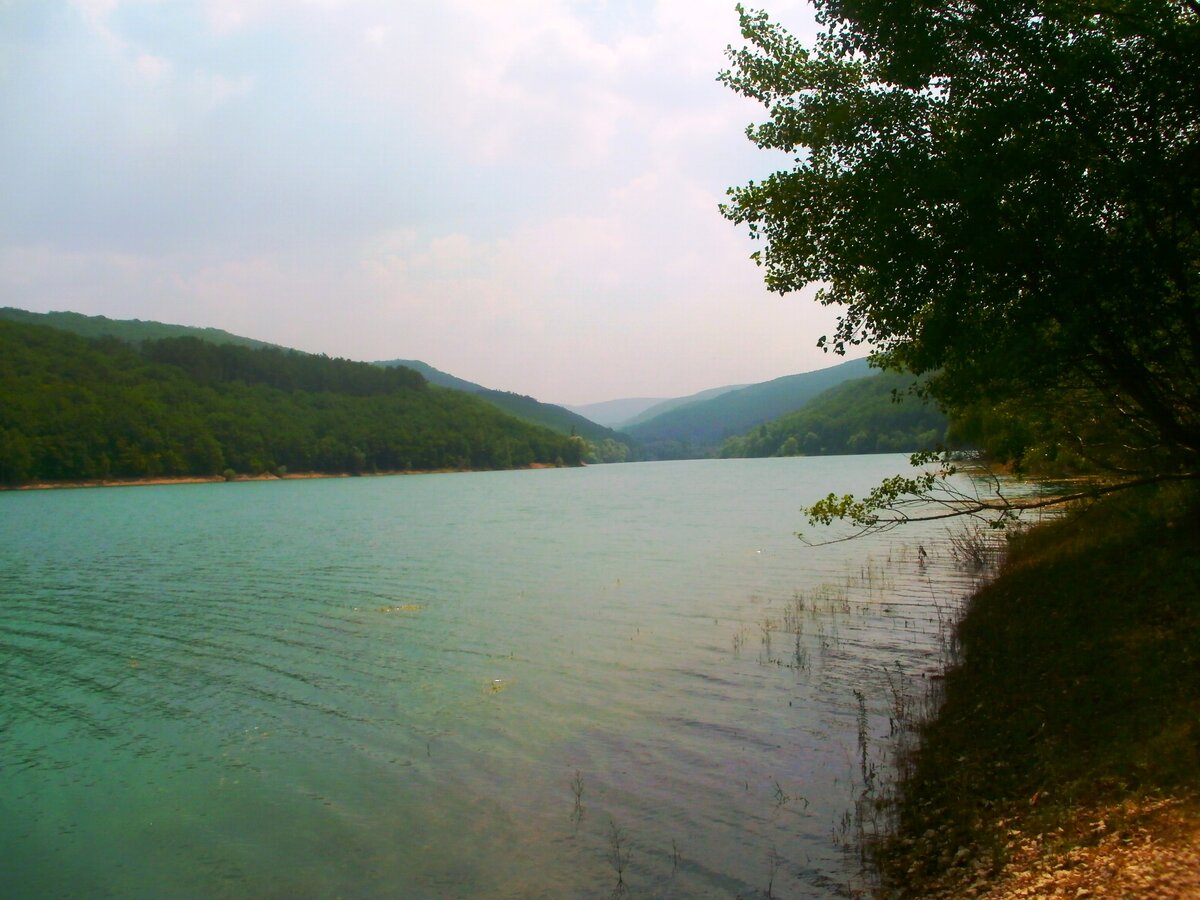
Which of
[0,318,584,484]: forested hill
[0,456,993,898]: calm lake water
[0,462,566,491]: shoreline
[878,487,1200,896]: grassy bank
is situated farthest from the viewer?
[0,318,584,484]: forested hill

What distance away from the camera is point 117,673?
17266 millimetres

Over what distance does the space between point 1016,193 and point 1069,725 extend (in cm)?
657

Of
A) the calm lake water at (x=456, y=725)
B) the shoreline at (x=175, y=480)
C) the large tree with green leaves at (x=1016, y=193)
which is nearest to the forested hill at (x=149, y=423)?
the shoreline at (x=175, y=480)

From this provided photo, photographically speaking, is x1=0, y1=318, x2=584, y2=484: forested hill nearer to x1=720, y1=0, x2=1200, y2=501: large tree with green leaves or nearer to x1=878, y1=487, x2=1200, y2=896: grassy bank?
x1=720, y1=0, x2=1200, y2=501: large tree with green leaves

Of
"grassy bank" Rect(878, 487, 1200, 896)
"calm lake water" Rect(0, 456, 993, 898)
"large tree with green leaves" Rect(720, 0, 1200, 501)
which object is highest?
"large tree with green leaves" Rect(720, 0, 1200, 501)

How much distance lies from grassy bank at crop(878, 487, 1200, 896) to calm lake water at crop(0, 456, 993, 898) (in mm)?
940

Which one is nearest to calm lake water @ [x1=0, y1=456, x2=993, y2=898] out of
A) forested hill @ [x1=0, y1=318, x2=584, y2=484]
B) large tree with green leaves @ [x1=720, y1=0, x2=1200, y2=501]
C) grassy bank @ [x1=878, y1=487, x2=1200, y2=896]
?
grassy bank @ [x1=878, y1=487, x2=1200, y2=896]

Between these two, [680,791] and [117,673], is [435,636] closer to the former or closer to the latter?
[117,673]

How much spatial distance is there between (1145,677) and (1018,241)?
5484mm

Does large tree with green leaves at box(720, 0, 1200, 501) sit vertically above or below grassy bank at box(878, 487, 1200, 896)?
above

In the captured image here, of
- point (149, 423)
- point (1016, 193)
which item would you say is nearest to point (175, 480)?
point (149, 423)

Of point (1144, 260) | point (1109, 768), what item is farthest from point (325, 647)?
point (1144, 260)

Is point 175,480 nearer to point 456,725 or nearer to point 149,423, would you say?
point 149,423

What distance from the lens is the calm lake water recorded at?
8.82 metres
